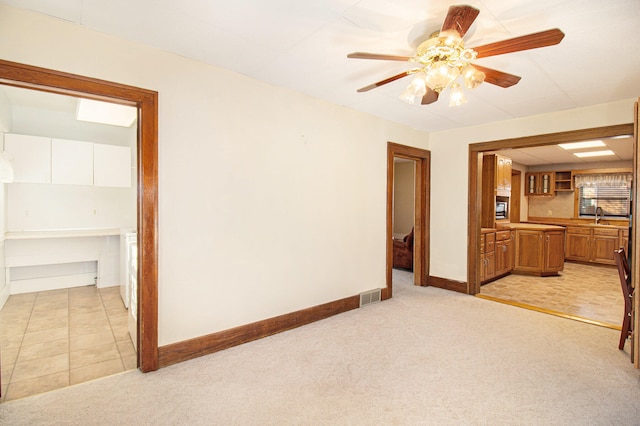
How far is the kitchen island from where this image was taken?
570 cm

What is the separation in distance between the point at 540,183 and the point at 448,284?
200 inches

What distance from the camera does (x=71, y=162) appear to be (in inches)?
184

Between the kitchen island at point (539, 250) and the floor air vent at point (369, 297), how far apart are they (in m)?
3.45

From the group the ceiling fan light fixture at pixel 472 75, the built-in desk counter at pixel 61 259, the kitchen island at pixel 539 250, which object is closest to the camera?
the ceiling fan light fixture at pixel 472 75

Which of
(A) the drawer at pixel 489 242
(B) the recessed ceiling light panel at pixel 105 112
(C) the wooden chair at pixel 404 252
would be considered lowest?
(C) the wooden chair at pixel 404 252

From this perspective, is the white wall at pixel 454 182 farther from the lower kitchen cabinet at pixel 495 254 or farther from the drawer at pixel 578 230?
the drawer at pixel 578 230

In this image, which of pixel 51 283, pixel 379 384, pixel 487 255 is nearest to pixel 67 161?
pixel 51 283

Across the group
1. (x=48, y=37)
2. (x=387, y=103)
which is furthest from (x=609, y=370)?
(x=48, y=37)

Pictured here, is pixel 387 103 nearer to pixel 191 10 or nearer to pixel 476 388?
pixel 191 10

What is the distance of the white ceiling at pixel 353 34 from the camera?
1843 millimetres

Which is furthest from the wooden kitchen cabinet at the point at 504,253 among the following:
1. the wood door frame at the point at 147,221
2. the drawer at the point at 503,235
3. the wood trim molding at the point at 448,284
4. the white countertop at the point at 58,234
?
Answer: the white countertop at the point at 58,234

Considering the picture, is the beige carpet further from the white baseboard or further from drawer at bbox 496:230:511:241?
the white baseboard

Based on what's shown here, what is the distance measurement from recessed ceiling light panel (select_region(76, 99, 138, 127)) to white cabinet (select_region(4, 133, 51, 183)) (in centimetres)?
69

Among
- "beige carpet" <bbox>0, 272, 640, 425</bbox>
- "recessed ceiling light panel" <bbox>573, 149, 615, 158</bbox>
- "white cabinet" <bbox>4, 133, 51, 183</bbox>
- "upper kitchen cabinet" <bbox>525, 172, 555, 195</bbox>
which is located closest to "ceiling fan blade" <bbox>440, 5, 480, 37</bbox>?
"beige carpet" <bbox>0, 272, 640, 425</bbox>
